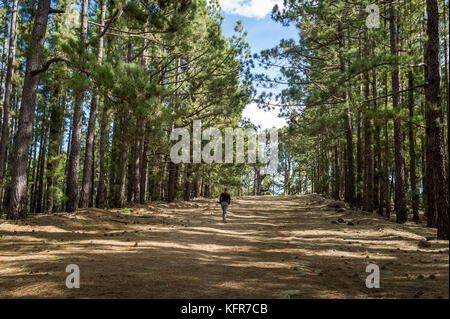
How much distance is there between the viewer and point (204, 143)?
74.9 ft

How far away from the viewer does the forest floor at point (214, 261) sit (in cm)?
402

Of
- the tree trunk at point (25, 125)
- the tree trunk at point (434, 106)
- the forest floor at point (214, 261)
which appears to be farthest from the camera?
the tree trunk at point (25, 125)

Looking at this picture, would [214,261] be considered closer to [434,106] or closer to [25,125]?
[434,106]

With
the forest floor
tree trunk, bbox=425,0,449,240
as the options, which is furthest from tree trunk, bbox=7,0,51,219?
tree trunk, bbox=425,0,449,240

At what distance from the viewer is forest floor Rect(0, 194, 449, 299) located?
4.02m

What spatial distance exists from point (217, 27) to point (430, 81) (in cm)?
1344

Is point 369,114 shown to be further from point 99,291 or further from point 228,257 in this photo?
point 99,291

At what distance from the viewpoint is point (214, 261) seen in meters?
6.24

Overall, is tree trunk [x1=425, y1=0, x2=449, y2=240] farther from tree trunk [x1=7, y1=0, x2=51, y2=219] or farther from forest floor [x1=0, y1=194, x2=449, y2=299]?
tree trunk [x1=7, y1=0, x2=51, y2=219]

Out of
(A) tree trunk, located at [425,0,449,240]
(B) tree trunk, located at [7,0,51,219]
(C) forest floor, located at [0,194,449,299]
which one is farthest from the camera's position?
(B) tree trunk, located at [7,0,51,219]

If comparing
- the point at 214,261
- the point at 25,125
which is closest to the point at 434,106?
the point at 214,261

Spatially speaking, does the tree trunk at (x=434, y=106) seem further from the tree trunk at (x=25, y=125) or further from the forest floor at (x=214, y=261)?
the tree trunk at (x=25, y=125)

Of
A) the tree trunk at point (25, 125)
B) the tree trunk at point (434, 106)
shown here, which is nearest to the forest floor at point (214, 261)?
the tree trunk at point (25, 125)

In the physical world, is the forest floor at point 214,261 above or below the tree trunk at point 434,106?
below
